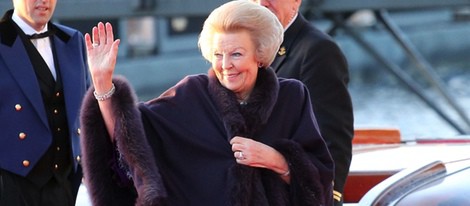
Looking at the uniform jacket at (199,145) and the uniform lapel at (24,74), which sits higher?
the uniform lapel at (24,74)

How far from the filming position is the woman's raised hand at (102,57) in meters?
3.42

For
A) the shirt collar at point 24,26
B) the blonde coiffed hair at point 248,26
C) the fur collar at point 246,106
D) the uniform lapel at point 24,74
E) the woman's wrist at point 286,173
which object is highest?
the shirt collar at point 24,26

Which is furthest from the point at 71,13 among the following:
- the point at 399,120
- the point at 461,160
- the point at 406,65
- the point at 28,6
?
the point at 406,65

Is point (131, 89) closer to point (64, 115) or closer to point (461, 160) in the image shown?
point (64, 115)

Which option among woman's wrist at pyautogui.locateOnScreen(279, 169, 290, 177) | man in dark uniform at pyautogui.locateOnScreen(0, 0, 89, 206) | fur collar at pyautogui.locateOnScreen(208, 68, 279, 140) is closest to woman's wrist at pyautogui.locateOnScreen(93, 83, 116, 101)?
fur collar at pyautogui.locateOnScreen(208, 68, 279, 140)

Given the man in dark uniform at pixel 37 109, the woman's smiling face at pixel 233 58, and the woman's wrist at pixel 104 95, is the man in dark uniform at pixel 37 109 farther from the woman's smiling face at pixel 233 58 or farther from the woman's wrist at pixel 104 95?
the woman's smiling face at pixel 233 58

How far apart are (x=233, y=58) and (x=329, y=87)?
0.80 m

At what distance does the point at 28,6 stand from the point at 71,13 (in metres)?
4.77

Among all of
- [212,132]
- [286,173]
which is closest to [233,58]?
→ [212,132]

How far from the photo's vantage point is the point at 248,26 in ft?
11.3

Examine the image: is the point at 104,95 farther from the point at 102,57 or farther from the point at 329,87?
the point at 329,87

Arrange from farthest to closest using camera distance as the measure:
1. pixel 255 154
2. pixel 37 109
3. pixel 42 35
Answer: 1. pixel 42 35
2. pixel 37 109
3. pixel 255 154

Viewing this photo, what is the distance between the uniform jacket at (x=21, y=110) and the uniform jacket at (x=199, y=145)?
0.73m

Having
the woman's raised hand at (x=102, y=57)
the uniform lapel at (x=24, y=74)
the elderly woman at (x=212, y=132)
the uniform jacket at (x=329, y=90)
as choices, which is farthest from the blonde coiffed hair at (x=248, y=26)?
the uniform lapel at (x=24, y=74)
